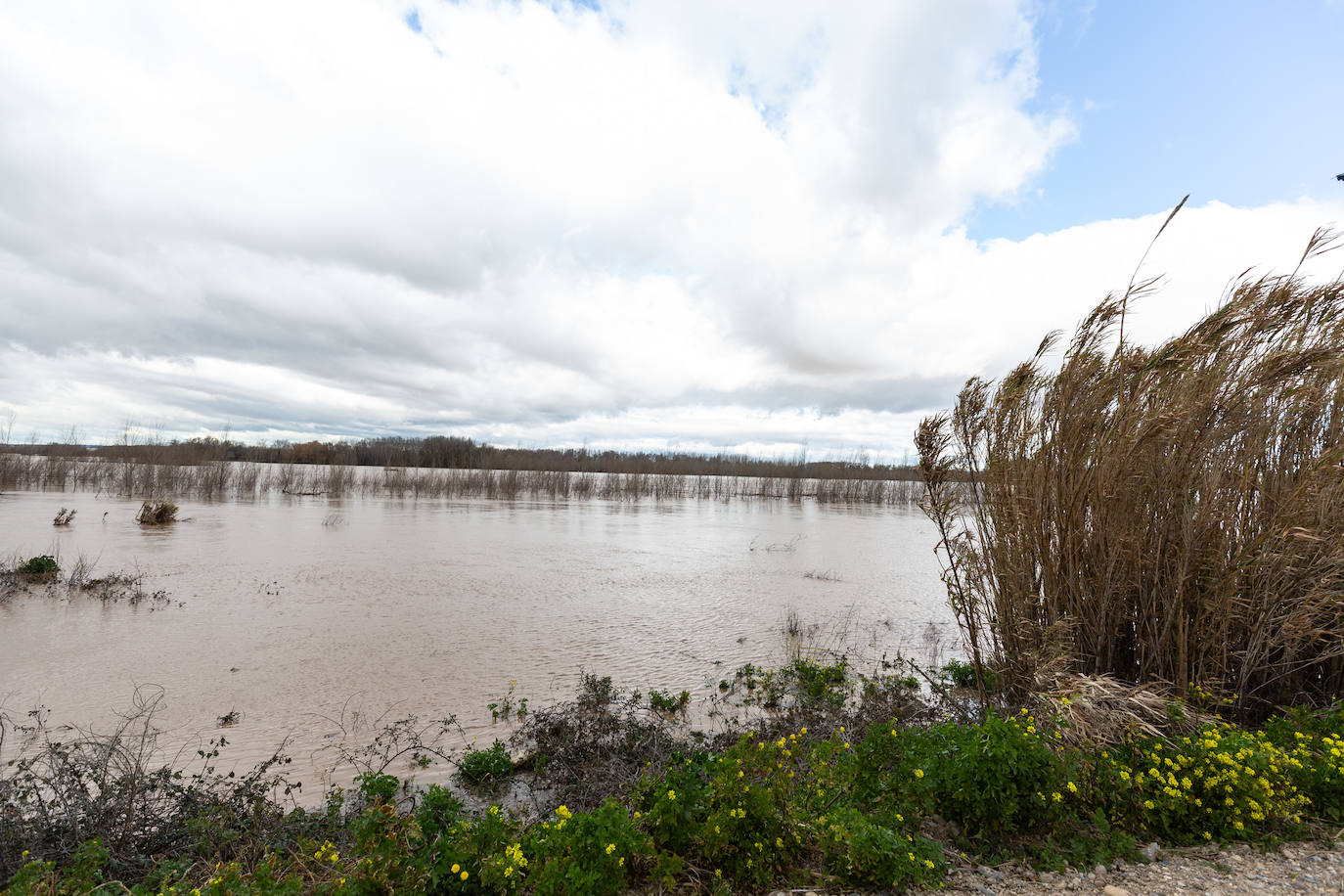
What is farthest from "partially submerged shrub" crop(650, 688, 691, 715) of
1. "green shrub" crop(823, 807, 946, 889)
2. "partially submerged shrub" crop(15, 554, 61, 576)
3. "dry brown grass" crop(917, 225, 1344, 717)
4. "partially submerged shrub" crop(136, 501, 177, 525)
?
"partially submerged shrub" crop(136, 501, 177, 525)

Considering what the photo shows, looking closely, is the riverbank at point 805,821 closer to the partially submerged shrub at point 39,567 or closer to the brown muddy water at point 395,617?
the brown muddy water at point 395,617

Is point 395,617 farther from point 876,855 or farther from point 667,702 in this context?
point 876,855

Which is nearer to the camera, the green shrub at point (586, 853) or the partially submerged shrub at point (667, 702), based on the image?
the green shrub at point (586, 853)

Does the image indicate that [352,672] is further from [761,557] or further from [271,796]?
[761,557]

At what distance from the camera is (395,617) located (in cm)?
895

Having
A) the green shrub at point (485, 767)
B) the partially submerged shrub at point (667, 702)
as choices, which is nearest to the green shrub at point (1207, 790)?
the partially submerged shrub at point (667, 702)

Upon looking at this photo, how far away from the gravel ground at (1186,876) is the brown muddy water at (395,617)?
4.04 metres

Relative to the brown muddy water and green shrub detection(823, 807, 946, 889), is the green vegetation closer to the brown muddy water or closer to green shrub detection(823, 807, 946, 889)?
green shrub detection(823, 807, 946, 889)

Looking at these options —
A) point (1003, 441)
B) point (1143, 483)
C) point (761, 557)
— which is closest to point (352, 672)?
point (1003, 441)

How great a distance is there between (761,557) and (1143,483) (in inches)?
457

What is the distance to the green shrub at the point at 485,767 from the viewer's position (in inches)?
173

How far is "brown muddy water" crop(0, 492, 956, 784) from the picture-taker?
19.2 ft

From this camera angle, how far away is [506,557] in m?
14.2

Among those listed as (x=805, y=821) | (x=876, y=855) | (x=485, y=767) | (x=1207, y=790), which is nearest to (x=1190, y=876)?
(x=1207, y=790)
